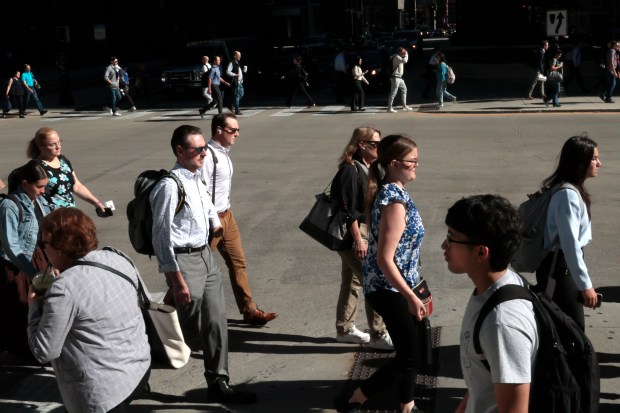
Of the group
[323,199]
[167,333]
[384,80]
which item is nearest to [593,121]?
[384,80]

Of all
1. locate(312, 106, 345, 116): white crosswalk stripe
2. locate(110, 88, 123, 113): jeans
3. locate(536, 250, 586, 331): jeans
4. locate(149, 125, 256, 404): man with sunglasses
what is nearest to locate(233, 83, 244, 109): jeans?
Answer: locate(312, 106, 345, 116): white crosswalk stripe

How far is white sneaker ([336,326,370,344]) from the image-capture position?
7312 mm

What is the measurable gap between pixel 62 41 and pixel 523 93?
1611cm

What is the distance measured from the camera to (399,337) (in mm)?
5512

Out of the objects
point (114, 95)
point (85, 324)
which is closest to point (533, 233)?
point (85, 324)

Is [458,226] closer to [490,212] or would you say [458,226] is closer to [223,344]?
[490,212]

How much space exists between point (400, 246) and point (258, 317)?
8.81 feet

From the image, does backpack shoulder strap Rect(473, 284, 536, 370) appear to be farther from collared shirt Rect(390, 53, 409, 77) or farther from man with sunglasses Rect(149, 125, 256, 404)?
collared shirt Rect(390, 53, 409, 77)

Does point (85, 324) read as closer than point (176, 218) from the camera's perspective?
Yes

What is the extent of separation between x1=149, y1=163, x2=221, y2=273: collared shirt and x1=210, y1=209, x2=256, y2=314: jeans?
1526 mm

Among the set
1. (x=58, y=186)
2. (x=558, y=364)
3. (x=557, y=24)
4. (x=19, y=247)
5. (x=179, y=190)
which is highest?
(x=557, y=24)

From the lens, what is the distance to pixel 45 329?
415 cm

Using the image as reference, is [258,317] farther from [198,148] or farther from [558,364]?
[558,364]

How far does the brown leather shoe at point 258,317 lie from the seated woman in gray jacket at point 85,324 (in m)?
3.43
